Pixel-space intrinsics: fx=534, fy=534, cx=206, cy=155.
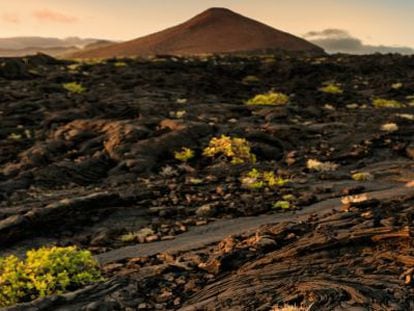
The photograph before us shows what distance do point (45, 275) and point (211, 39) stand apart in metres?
155

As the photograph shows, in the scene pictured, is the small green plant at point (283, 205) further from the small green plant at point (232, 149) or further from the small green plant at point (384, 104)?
the small green plant at point (384, 104)

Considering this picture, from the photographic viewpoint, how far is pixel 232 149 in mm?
24031

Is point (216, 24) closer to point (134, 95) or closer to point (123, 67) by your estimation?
point (123, 67)

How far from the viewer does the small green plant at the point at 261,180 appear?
19.5 metres

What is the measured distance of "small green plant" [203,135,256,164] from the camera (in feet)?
77.7

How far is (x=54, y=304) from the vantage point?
9664mm

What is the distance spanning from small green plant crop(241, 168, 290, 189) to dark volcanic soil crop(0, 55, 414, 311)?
354mm

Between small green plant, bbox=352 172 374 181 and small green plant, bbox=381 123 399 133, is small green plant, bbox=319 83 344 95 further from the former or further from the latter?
small green plant, bbox=352 172 374 181

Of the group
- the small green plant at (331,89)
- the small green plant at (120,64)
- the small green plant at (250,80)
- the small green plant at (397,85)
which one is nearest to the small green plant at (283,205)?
the small green plant at (331,89)

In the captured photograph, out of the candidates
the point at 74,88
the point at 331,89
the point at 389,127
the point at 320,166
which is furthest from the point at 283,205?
the point at 331,89

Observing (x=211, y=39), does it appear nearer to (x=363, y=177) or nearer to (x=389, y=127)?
(x=389, y=127)

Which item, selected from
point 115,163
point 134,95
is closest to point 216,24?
point 134,95

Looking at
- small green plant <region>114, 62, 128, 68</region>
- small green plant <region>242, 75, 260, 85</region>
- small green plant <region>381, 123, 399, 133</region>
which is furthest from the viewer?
small green plant <region>114, 62, 128, 68</region>

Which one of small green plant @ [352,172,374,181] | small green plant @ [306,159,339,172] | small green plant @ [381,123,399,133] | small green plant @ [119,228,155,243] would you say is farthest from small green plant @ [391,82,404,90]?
small green plant @ [119,228,155,243]
